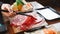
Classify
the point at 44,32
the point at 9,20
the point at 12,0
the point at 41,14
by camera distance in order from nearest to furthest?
the point at 44,32
the point at 9,20
the point at 41,14
the point at 12,0

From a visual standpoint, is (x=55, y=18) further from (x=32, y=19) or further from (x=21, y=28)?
(x=21, y=28)

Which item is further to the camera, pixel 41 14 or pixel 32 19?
pixel 41 14

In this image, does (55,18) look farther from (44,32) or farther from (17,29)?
(17,29)

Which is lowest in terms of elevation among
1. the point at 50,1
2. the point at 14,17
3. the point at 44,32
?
the point at 44,32

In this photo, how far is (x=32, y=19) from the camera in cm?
78

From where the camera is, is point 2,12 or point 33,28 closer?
point 33,28

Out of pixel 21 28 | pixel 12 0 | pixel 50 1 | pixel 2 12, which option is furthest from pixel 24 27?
pixel 50 1

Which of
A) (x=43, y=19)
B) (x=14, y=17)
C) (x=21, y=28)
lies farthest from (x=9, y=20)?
(x=43, y=19)

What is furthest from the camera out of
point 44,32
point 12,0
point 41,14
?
point 12,0

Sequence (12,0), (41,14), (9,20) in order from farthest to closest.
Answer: (12,0)
(41,14)
(9,20)

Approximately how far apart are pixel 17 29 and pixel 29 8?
0.29 metres

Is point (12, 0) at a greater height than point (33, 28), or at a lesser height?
greater

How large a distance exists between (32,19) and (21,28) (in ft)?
0.39

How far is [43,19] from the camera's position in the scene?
2.68 ft
